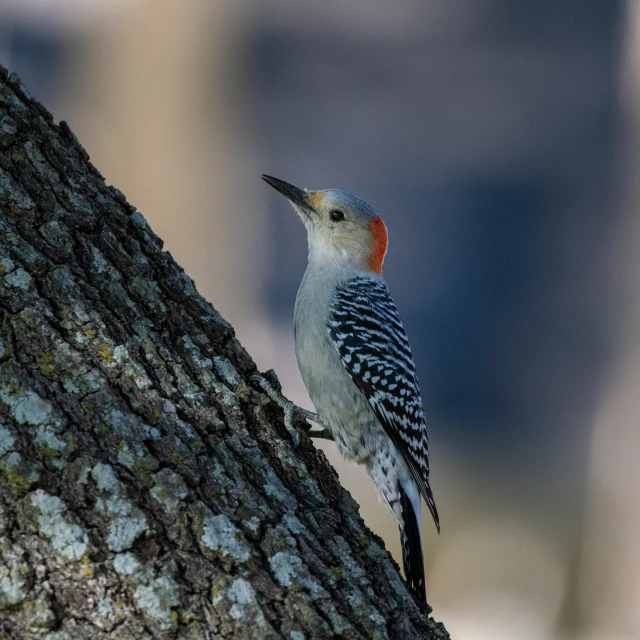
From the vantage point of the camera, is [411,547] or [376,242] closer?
[411,547]

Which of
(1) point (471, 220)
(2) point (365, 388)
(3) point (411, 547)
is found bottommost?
(3) point (411, 547)

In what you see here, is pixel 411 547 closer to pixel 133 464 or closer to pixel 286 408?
→ pixel 286 408

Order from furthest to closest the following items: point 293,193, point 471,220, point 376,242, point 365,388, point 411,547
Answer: point 471,220, point 376,242, point 293,193, point 365,388, point 411,547

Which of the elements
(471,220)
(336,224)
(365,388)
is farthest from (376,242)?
(471,220)

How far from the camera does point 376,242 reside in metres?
4.63

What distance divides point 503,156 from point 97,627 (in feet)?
23.0

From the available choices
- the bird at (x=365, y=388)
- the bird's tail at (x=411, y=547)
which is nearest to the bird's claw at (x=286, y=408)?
the bird's tail at (x=411, y=547)

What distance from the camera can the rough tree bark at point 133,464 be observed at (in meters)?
1.86

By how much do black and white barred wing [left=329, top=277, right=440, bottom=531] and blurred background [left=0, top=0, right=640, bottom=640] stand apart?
3259mm

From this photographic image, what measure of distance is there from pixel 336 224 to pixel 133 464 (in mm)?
2691

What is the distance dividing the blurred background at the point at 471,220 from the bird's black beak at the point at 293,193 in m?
3.15

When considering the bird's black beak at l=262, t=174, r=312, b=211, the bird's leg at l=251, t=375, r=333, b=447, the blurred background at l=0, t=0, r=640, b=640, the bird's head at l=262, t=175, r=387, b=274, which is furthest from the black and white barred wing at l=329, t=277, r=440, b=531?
the blurred background at l=0, t=0, r=640, b=640

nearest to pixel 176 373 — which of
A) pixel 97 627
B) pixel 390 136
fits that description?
pixel 97 627

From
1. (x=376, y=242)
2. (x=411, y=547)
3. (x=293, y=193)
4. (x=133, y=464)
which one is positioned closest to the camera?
(x=133, y=464)
